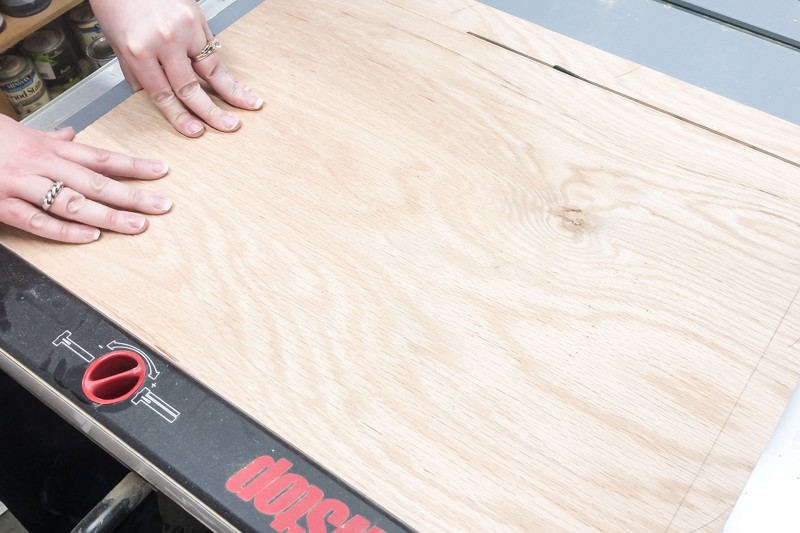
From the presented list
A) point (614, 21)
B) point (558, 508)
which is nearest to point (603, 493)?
point (558, 508)

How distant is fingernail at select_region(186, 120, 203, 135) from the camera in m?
0.77

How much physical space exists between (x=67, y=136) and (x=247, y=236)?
27cm

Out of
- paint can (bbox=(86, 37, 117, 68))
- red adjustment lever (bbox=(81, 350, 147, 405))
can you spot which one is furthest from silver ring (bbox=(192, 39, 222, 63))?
→ paint can (bbox=(86, 37, 117, 68))

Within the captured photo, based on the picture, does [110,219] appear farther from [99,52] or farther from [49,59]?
[49,59]

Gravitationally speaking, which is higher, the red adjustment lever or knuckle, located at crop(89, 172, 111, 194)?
knuckle, located at crop(89, 172, 111, 194)

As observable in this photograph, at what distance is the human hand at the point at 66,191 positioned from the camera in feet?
2.20

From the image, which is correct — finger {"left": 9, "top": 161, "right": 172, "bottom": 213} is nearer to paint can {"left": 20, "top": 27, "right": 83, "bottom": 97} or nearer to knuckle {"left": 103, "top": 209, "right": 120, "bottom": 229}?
knuckle {"left": 103, "top": 209, "right": 120, "bottom": 229}

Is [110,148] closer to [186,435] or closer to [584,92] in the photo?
[186,435]

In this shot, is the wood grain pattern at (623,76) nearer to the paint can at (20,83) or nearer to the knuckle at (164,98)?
the knuckle at (164,98)

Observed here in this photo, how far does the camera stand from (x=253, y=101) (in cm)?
79

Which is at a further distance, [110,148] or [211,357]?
[110,148]

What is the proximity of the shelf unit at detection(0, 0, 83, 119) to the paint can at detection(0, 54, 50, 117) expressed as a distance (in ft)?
0.07

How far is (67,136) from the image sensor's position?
0.75 metres

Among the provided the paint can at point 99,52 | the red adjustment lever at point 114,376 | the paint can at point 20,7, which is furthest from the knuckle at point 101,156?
the paint can at point 20,7
